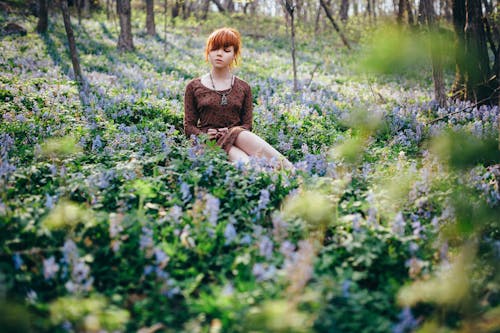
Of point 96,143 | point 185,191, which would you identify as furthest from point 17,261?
point 96,143

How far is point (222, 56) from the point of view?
5246 mm

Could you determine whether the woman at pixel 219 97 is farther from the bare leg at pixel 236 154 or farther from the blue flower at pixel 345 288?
the blue flower at pixel 345 288

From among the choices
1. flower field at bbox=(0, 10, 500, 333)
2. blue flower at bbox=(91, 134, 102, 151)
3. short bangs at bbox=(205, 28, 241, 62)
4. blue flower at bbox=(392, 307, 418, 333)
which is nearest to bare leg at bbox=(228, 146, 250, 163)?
flower field at bbox=(0, 10, 500, 333)

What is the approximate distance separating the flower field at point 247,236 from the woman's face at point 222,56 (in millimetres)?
1108

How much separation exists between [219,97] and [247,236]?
2.81 metres

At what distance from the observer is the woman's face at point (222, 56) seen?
5.23 metres

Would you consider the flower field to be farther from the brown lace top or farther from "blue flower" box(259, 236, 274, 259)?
the brown lace top

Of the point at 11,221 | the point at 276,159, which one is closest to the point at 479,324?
the point at 276,159

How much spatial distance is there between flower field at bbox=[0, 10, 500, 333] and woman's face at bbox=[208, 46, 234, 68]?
1.11 metres

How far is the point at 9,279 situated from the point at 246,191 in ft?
6.50

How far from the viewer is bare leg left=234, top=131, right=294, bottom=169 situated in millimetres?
4690

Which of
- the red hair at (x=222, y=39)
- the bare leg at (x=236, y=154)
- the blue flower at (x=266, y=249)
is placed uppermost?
the red hair at (x=222, y=39)

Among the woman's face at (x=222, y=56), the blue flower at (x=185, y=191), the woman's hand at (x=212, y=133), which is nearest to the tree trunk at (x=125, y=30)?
the woman's face at (x=222, y=56)

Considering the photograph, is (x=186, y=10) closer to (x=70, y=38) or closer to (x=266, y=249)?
(x=70, y=38)
